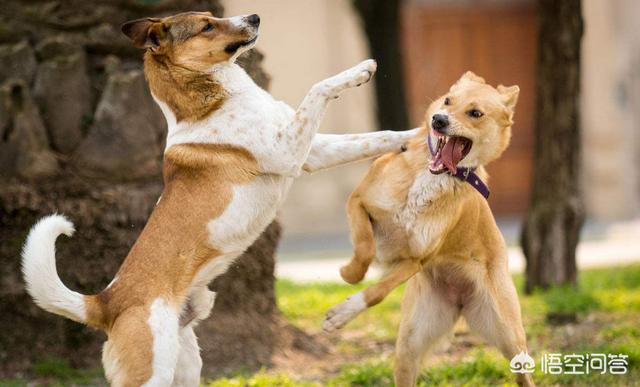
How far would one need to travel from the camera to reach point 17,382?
21.7 ft

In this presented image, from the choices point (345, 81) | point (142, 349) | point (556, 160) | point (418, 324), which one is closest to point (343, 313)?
point (418, 324)

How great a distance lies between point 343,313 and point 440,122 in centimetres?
113

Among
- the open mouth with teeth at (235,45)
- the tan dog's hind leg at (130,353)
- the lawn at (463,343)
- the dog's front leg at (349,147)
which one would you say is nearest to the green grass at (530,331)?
the lawn at (463,343)

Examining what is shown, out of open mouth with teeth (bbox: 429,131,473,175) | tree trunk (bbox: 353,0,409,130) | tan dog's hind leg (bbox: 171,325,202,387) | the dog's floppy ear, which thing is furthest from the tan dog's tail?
tree trunk (bbox: 353,0,409,130)

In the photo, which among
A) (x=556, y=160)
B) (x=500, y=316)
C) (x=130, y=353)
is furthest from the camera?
(x=556, y=160)

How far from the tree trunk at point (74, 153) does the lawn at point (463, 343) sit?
284 mm

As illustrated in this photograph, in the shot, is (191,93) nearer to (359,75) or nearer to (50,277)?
(359,75)

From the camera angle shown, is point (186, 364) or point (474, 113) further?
point (474, 113)

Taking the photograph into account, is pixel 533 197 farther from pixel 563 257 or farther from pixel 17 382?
pixel 17 382

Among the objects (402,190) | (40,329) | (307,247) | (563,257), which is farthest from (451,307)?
(307,247)

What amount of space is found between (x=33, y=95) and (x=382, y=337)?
3.25 m

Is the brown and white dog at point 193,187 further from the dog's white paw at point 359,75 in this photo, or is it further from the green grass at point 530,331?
the green grass at point 530,331

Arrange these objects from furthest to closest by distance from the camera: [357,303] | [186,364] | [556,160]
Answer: [556,160]
[357,303]
[186,364]

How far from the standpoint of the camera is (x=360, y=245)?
5.67 meters
